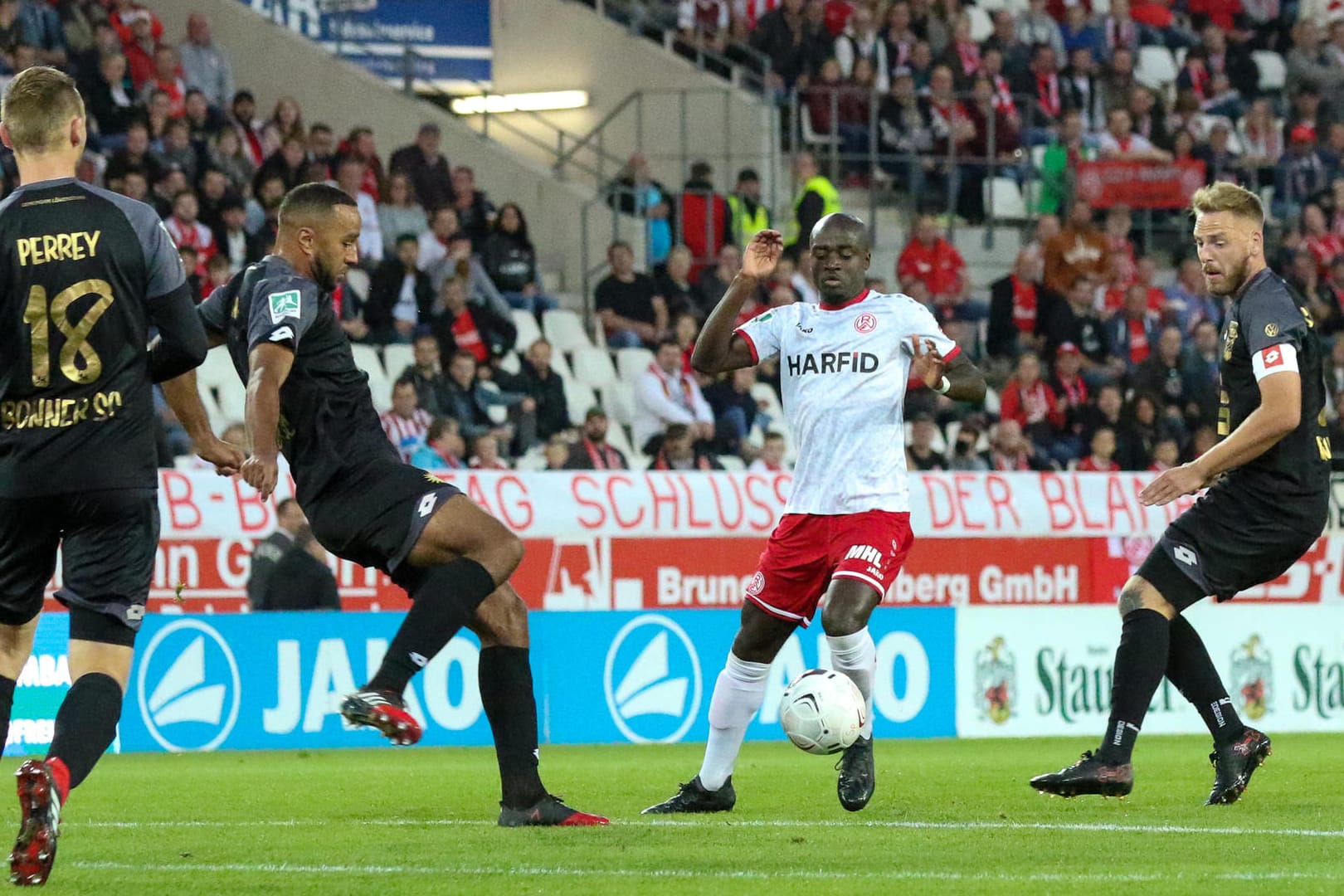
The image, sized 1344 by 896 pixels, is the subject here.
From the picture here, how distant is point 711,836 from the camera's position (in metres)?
7.18

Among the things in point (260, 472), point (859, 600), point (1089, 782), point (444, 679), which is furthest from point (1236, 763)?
point (444, 679)

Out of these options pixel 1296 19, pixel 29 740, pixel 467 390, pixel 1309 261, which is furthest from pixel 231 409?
pixel 1296 19

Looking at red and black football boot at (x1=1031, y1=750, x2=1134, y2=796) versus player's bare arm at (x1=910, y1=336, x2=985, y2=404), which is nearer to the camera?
red and black football boot at (x1=1031, y1=750, x2=1134, y2=796)

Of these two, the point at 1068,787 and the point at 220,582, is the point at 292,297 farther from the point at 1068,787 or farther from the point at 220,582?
the point at 220,582

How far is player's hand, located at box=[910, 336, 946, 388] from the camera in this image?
320 inches

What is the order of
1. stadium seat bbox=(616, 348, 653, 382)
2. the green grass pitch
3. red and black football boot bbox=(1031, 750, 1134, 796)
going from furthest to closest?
stadium seat bbox=(616, 348, 653, 382) < red and black football boot bbox=(1031, 750, 1134, 796) < the green grass pitch

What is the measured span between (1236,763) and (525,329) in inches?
471

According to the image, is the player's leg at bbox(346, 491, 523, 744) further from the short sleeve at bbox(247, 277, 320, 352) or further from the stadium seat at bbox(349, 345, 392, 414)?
the stadium seat at bbox(349, 345, 392, 414)

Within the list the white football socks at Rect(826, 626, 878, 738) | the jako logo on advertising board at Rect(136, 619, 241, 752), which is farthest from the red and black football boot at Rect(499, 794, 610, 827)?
the jako logo on advertising board at Rect(136, 619, 241, 752)

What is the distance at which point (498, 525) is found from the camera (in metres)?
7.25

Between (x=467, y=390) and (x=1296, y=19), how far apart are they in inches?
591

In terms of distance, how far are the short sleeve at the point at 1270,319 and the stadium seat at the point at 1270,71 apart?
66.2ft

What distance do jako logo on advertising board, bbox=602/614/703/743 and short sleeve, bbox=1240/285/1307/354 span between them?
6409mm

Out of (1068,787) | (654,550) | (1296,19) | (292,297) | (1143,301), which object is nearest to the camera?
(292,297)
